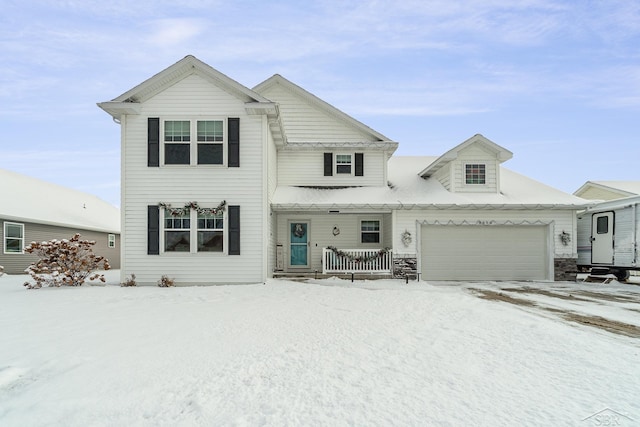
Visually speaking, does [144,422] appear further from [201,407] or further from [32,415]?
[32,415]

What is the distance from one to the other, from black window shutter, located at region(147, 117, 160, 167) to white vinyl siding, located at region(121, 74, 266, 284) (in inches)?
7.5

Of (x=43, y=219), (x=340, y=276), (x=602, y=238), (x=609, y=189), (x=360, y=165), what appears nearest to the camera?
(x=340, y=276)

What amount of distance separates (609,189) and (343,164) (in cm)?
1449

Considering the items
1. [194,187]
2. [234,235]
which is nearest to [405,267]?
[234,235]

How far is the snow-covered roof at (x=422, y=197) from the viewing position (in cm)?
1419

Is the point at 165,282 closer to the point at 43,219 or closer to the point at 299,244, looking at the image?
the point at 299,244

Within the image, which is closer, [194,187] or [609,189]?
[194,187]

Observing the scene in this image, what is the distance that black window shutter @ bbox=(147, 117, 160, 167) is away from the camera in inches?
478

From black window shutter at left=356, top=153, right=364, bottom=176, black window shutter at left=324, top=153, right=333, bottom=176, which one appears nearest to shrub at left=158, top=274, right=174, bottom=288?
black window shutter at left=324, top=153, right=333, bottom=176

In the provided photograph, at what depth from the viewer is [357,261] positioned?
1416 centimetres

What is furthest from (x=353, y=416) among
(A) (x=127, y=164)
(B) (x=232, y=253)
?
(A) (x=127, y=164)

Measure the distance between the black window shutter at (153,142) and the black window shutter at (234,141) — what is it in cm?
237

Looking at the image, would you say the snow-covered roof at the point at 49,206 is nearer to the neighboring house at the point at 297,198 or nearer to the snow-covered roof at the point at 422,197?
the neighboring house at the point at 297,198

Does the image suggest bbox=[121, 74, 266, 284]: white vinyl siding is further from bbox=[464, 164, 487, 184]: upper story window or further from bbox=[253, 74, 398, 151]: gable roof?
bbox=[464, 164, 487, 184]: upper story window
